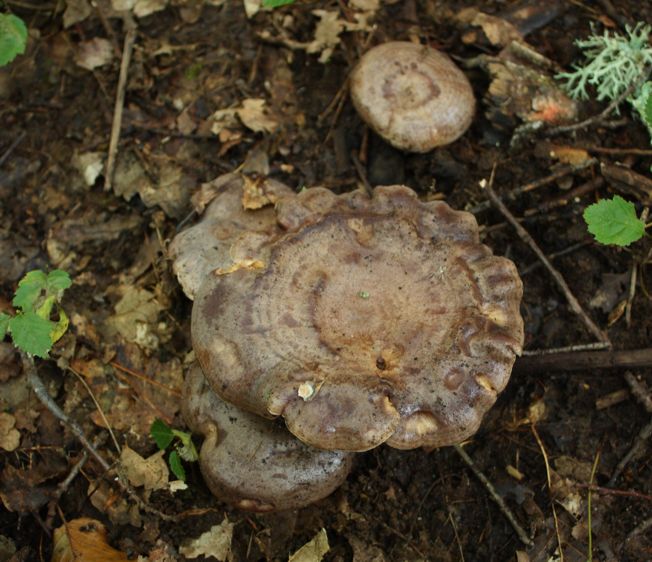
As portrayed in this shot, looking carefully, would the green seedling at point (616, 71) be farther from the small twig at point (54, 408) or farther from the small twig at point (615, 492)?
the small twig at point (54, 408)

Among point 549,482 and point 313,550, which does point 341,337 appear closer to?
point 313,550

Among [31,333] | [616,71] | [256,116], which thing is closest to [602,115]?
[616,71]

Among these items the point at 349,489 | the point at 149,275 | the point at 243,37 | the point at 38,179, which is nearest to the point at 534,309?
the point at 349,489

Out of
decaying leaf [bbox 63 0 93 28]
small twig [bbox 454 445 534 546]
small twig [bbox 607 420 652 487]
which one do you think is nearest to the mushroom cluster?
small twig [bbox 454 445 534 546]

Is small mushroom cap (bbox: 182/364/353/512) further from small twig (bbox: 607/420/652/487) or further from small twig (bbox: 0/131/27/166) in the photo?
small twig (bbox: 0/131/27/166)

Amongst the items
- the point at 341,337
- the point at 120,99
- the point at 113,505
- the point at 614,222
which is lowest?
the point at 113,505

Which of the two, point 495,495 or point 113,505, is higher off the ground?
point 113,505

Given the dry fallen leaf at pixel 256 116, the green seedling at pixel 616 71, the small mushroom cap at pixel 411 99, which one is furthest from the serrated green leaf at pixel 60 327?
the green seedling at pixel 616 71
